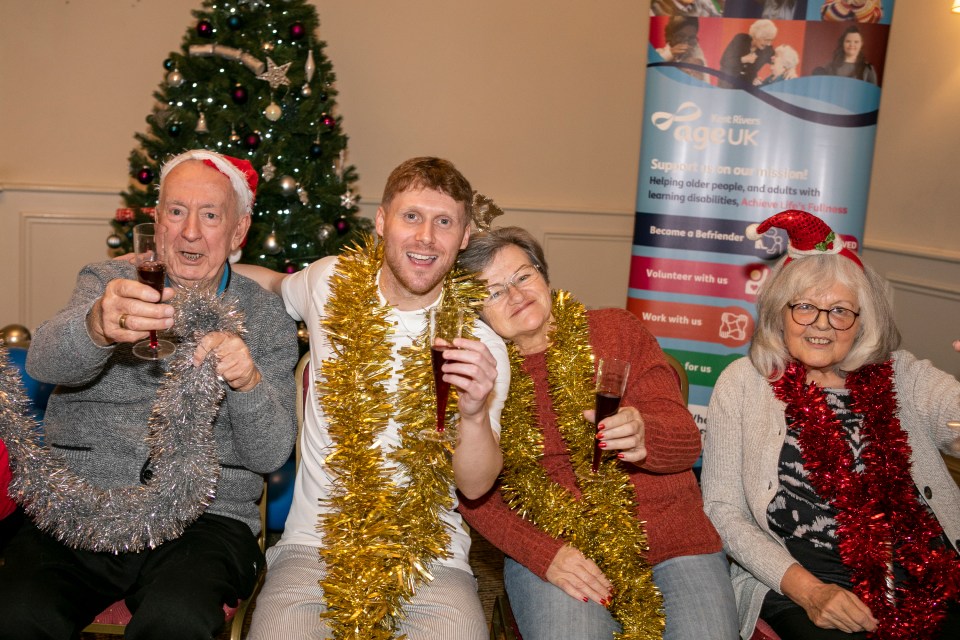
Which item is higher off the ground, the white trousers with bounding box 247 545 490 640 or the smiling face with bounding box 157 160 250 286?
the smiling face with bounding box 157 160 250 286

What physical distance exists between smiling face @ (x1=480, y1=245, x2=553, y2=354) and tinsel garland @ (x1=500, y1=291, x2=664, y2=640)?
55 mm

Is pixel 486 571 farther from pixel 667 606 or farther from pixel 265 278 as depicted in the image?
pixel 265 278

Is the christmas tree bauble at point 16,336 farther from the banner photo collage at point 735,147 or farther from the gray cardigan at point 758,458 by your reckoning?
the banner photo collage at point 735,147

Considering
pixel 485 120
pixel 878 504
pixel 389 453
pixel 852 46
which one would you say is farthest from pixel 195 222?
pixel 485 120

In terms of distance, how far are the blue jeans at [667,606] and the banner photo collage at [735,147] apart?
6.11 feet

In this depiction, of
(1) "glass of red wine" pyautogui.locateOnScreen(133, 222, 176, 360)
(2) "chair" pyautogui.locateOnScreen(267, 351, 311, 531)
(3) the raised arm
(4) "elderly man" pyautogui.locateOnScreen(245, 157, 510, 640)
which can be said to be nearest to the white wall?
(2) "chair" pyautogui.locateOnScreen(267, 351, 311, 531)

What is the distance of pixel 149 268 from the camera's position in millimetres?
1811

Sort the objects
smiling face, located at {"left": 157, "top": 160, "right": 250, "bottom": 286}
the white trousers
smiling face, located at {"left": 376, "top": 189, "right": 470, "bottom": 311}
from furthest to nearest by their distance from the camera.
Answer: smiling face, located at {"left": 157, "top": 160, "right": 250, "bottom": 286} → smiling face, located at {"left": 376, "top": 189, "right": 470, "bottom": 311} → the white trousers

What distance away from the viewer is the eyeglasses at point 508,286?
7.70 ft

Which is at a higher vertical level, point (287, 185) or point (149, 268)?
point (287, 185)

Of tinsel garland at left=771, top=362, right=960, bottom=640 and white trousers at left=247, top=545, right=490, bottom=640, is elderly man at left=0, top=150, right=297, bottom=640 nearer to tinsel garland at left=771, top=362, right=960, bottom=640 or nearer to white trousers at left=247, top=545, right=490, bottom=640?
white trousers at left=247, top=545, right=490, bottom=640

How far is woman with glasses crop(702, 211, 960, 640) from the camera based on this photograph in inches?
84.7

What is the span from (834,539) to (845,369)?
526mm

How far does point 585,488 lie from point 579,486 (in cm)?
3
